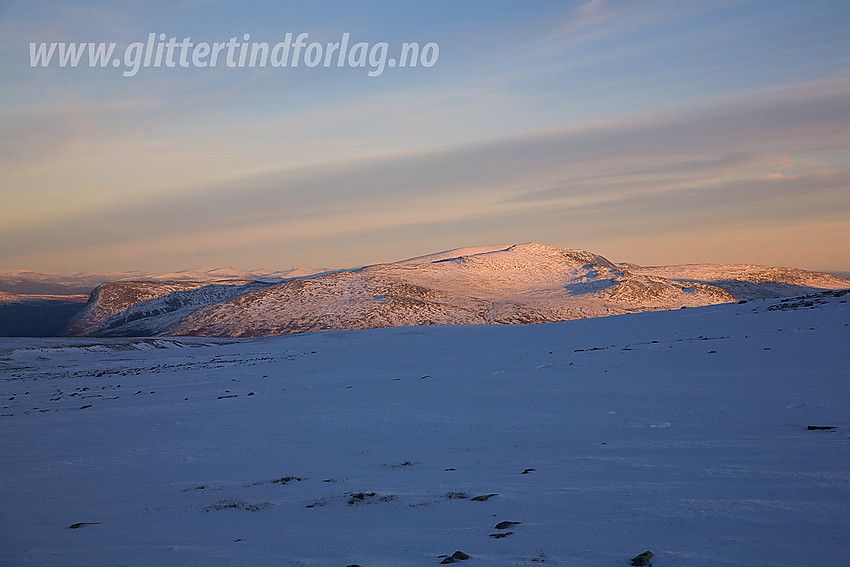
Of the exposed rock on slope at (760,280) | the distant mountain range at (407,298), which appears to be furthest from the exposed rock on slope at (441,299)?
the exposed rock on slope at (760,280)

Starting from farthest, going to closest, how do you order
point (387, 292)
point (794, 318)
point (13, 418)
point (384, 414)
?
1. point (387, 292)
2. point (794, 318)
3. point (13, 418)
4. point (384, 414)

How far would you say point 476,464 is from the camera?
35.1ft

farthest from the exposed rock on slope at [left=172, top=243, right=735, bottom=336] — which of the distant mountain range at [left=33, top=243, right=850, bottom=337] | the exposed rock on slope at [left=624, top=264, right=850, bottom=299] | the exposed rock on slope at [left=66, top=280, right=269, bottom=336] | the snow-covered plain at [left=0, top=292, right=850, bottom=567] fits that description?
the snow-covered plain at [left=0, top=292, right=850, bottom=567]

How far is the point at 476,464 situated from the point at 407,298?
85742 millimetres

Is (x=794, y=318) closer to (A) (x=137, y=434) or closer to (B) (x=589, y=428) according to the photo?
(B) (x=589, y=428)

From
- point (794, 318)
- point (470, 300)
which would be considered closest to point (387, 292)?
point (470, 300)

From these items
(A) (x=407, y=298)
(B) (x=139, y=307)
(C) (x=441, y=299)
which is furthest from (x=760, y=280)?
(B) (x=139, y=307)

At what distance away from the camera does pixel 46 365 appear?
47250 mm

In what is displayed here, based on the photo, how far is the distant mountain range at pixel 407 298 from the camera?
89.8 meters

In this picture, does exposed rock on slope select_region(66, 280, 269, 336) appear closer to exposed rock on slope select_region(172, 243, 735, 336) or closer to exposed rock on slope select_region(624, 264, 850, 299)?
exposed rock on slope select_region(172, 243, 735, 336)

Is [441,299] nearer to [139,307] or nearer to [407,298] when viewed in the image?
[407,298]

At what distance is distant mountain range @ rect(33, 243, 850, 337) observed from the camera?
89.8m

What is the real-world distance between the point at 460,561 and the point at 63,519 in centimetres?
644

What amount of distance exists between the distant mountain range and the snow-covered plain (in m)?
64.1
